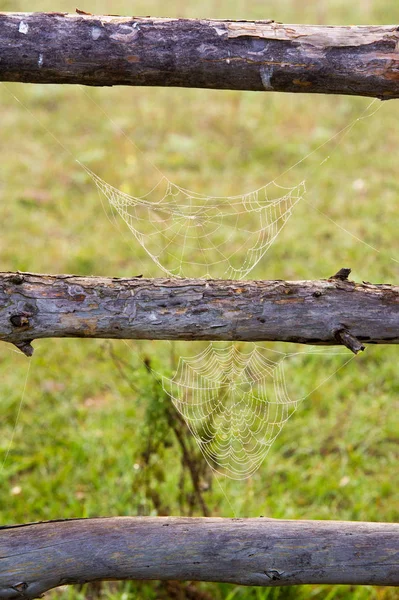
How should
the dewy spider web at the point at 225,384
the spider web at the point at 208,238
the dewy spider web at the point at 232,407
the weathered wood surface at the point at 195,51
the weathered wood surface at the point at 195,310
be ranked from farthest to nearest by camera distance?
the spider web at the point at 208,238
the dewy spider web at the point at 232,407
the dewy spider web at the point at 225,384
the weathered wood surface at the point at 195,310
the weathered wood surface at the point at 195,51

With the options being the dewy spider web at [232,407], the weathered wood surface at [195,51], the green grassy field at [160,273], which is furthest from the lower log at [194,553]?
the weathered wood surface at [195,51]

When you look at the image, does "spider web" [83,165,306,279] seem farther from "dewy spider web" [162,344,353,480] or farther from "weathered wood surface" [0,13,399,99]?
"weathered wood surface" [0,13,399,99]

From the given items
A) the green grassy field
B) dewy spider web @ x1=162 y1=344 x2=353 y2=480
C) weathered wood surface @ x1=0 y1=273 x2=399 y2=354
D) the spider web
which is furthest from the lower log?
the spider web

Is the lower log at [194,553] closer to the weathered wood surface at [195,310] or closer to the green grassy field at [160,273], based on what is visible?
the weathered wood surface at [195,310]

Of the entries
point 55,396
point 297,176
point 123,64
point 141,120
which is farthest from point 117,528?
point 141,120

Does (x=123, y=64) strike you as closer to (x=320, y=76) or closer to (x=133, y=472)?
(x=320, y=76)

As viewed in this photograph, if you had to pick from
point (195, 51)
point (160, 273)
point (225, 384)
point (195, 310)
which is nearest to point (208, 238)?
point (160, 273)

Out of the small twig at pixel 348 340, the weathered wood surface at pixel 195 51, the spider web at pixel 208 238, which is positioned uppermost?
the spider web at pixel 208 238
